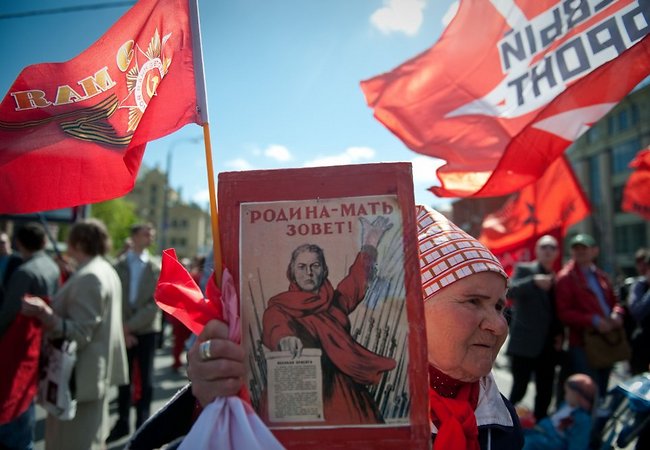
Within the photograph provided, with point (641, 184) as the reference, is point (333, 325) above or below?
below

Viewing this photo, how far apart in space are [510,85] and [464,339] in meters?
1.62

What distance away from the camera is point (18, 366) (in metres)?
3.02

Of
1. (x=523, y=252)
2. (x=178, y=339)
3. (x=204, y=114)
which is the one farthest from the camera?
(x=178, y=339)

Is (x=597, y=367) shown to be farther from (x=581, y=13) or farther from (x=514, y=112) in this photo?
(x=581, y=13)

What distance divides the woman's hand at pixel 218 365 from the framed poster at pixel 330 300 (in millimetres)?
41

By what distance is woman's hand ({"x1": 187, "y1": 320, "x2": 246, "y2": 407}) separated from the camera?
1.00 m

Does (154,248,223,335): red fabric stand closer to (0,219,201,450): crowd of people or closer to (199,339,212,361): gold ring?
(199,339,212,361): gold ring

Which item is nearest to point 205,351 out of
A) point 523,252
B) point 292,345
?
point 292,345

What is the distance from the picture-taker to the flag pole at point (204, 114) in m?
1.11

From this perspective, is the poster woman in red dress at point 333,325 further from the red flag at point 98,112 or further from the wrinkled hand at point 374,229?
the red flag at point 98,112

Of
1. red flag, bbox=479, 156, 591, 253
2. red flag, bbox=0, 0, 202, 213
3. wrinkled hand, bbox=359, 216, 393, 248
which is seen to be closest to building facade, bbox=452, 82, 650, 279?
red flag, bbox=479, 156, 591, 253

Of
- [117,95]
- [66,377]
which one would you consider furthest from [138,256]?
[117,95]

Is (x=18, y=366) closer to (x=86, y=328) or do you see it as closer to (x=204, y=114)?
(x=86, y=328)

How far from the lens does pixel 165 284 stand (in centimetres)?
112
